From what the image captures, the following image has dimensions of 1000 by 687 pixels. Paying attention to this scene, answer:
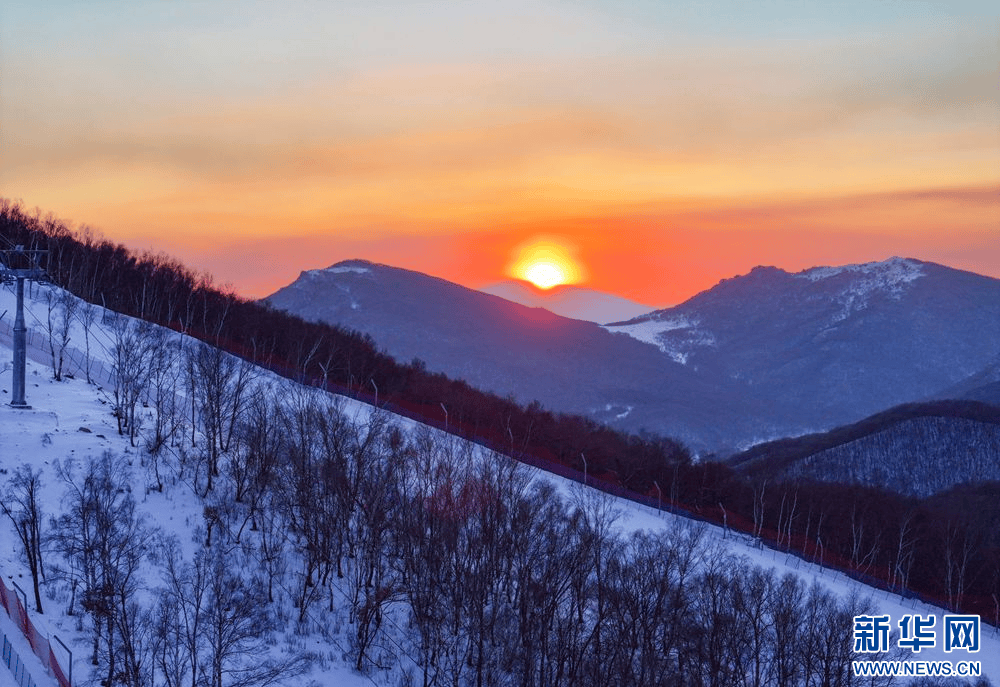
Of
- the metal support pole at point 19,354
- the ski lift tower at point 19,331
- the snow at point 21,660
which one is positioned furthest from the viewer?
the ski lift tower at point 19,331

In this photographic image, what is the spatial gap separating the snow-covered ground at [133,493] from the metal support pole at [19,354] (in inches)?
22.9

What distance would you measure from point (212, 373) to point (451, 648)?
2003cm

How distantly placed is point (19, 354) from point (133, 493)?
30.7ft

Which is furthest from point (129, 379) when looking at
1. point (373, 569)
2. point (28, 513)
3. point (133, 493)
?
point (373, 569)

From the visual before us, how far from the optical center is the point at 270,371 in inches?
2916

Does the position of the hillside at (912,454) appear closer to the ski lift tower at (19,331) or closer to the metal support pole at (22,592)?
the ski lift tower at (19,331)

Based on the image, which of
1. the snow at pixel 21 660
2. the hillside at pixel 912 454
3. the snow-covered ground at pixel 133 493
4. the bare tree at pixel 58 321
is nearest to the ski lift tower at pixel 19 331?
the snow-covered ground at pixel 133 493

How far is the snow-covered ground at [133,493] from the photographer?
124 feet

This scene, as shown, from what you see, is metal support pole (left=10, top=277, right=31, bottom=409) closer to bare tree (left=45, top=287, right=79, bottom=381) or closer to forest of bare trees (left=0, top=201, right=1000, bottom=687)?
forest of bare trees (left=0, top=201, right=1000, bottom=687)

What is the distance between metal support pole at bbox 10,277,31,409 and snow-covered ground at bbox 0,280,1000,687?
1.91 feet

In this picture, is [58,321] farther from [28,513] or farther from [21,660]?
[21,660]

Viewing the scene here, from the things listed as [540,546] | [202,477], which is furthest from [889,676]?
[202,477]

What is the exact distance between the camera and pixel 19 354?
4941cm

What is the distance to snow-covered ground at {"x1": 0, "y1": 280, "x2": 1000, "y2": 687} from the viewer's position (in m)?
37.9
